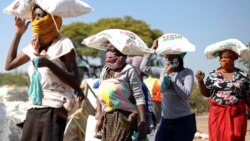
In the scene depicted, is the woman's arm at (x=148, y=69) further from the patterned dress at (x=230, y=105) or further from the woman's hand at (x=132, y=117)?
the woman's hand at (x=132, y=117)

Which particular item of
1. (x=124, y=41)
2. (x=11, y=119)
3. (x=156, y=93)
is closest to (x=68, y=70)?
(x=124, y=41)

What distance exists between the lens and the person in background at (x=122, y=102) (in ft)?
18.6

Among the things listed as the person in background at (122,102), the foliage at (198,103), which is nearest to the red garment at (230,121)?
the person in background at (122,102)

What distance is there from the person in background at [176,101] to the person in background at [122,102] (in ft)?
4.38


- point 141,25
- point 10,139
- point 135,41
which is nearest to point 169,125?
point 135,41

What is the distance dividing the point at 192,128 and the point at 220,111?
2.47 feet

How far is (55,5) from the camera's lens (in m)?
4.97

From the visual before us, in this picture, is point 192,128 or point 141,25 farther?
point 141,25

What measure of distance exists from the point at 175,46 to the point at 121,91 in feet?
5.38

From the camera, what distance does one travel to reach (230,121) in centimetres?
766

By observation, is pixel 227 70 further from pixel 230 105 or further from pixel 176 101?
pixel 176 101

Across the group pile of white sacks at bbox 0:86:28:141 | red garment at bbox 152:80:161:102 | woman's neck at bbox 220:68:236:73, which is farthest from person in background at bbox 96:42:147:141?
red garment at bbox 152:80:161:102

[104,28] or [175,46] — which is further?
[104,28]

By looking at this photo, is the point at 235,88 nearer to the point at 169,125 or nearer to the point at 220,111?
the point at 220,111
